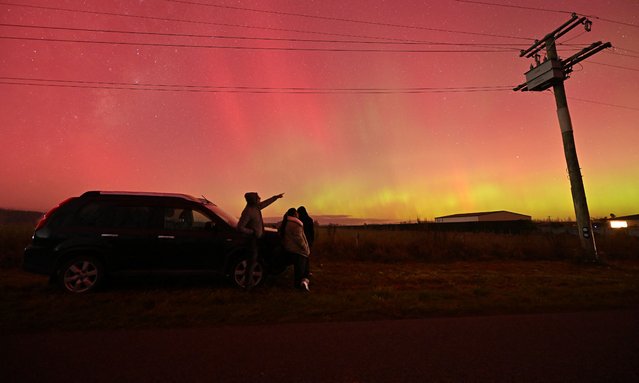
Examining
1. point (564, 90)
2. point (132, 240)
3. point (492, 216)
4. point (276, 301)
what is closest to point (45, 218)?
→ point (132, 240)

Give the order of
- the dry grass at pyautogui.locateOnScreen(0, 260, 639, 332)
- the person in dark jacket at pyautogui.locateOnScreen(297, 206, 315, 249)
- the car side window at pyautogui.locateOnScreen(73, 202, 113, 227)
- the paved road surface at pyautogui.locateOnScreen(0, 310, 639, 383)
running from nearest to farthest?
the paved road surface at pyautogui.locateOnScreen(0, 310, 639, 383)
the dry grass at pyautogui.locateOnScreen(0, 260, 639, 332)
the car side window at pyautogui.locateOnScreen(73, 202, 113, 227)
the person in dark jacket at pyautogui.locateOnScreen(297, 206, 315, 249)

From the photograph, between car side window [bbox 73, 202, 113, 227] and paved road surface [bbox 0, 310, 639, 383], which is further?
car side window [bbox 73, 202, 113, 227]

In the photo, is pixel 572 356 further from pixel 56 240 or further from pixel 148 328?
pixel 56 240

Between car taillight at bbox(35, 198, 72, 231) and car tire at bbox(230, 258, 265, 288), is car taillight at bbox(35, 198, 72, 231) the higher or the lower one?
the higher one

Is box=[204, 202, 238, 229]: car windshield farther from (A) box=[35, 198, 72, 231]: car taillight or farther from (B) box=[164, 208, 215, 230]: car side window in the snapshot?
(A) box=[35, 198, 72, 231]: car taillight

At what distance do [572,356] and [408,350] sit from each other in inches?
64.1

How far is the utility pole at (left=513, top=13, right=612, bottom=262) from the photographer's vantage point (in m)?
Answer: 13.1

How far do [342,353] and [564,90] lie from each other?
17.5 m

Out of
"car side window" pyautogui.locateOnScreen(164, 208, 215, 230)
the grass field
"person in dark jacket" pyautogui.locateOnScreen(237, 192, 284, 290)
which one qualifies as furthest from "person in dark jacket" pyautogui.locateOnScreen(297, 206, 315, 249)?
"car side window" pyautogui.locateOnScreen(164, 208, 215, 230)

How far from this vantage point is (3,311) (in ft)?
14.9

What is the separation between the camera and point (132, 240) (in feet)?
19.8

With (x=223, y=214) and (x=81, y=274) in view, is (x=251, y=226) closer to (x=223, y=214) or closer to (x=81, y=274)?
(x=223, y=214)

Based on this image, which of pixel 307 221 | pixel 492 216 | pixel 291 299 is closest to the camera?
pixel 291 299

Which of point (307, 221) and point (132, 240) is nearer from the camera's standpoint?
point (132, 240)
